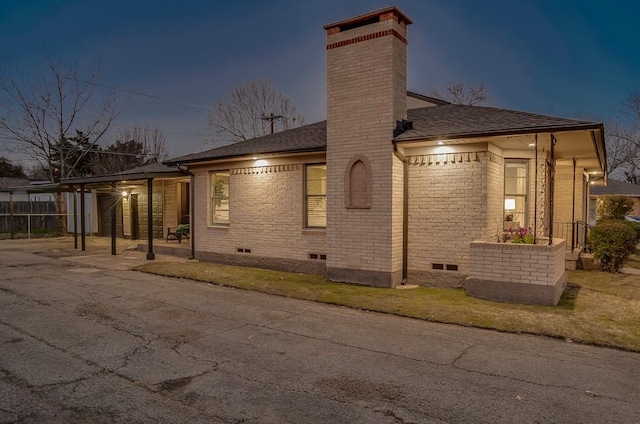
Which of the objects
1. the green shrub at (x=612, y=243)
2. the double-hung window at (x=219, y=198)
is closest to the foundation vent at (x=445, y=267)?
the green shrub at (x=612, y=243)

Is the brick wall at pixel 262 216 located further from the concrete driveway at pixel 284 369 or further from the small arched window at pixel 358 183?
the concrete driveway at pixel 284 369

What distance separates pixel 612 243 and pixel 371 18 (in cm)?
847

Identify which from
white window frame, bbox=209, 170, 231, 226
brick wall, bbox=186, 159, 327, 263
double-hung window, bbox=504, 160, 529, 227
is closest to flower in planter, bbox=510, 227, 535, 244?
double-hung window, bbox=504, 160, 529, 227

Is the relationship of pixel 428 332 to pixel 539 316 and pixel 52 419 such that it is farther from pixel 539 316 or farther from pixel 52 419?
pixel 52 419

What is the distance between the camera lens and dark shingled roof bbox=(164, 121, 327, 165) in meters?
11.3

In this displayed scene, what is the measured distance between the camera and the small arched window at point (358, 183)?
9703 millimetres

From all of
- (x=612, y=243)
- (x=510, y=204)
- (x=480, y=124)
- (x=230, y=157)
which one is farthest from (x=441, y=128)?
(x=230, y=157)

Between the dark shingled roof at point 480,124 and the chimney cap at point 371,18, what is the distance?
237 centimetres

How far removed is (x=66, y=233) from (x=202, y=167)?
1697 cm

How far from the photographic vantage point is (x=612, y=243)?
11.4 metres

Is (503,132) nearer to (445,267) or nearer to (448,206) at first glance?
(448,206)

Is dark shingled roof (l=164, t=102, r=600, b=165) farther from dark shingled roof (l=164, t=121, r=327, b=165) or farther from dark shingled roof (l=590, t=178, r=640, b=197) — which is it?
dark shingled roof (l=590, t=178, r=640, b=197)

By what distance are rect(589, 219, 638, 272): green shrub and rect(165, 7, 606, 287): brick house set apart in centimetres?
153

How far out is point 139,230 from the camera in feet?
69.9
